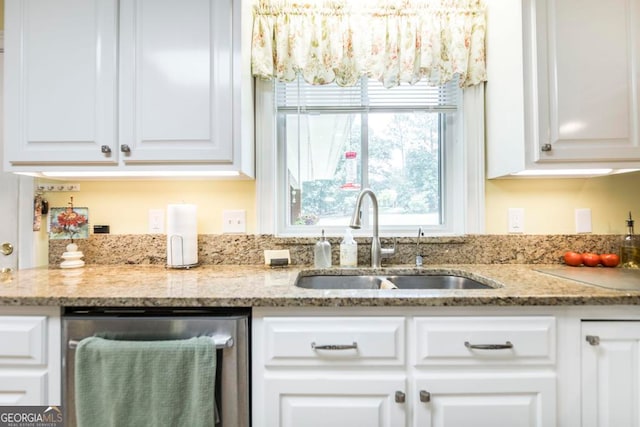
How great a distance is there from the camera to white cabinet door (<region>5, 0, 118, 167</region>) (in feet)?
4.28

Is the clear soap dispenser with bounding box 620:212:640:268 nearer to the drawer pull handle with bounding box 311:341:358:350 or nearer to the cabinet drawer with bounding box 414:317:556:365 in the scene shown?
the cabinet drawer with bounding box 414:317:556:365

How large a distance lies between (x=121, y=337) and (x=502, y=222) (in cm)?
174

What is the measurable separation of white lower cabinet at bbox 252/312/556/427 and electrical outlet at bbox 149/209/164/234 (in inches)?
37.8

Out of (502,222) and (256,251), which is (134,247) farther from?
(502,222)

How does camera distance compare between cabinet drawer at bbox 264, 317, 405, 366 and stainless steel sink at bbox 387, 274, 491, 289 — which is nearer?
cabinet drawer at bbox 264, 317, 405, 366

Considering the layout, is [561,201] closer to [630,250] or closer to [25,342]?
[630,250]

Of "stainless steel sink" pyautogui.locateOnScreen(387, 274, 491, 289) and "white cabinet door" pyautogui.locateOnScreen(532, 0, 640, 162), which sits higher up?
"white cabinet door" pyautogui.locateOnScreen(532, 0, 640, 162)

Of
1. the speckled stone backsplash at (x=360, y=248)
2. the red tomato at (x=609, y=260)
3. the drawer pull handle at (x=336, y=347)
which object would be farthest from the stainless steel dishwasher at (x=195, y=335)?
the red tomato at (x=609, y=260)

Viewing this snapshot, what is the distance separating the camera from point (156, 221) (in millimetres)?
1649

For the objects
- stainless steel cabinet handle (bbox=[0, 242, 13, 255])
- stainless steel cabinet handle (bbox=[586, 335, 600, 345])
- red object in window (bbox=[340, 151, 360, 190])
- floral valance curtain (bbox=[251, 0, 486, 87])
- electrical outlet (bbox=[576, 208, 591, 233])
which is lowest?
stainless steel cabinet handle (bbox=[586, 335, 600, 345])

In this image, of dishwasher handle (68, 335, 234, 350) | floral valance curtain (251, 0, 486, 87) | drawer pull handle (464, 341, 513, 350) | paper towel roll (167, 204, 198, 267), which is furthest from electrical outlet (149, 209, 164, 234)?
drawer pull handle (464, 341, 513, 350)

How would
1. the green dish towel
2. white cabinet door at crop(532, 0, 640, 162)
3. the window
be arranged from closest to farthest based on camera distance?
the green dish towel < white cabinet door at crop(532, 0, 640, 162) < the window

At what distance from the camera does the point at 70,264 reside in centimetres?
152

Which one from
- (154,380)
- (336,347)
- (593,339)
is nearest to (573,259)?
(593,339)
